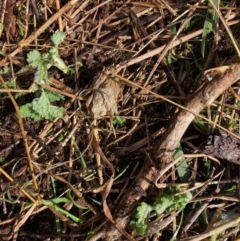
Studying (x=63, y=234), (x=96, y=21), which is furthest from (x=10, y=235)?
(x=96, y=21)

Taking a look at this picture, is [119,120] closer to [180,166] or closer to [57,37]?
[180,166]

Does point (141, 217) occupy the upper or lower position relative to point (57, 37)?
lower

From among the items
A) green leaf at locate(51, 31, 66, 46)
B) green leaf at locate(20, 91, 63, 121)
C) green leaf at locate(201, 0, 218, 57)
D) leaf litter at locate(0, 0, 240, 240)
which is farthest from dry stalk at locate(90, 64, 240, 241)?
green leaf at locate(51, 31, 66, 46)

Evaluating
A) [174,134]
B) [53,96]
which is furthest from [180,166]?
[53,96]

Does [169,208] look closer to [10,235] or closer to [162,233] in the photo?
[162,233]

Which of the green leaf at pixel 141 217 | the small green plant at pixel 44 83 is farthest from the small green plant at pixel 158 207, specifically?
the small green plant at pixel 44 83
